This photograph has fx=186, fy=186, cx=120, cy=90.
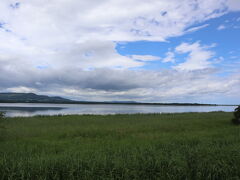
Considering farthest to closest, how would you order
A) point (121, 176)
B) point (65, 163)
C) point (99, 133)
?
1. point (99, 133)
2. point (65, 163)
3. point (121, 176)

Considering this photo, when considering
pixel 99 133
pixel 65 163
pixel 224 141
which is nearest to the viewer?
pixel 65 163

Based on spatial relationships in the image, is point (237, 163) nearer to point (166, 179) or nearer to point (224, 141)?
point (166, 179)

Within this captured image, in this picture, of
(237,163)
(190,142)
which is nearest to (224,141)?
(190,142)

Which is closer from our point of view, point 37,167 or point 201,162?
point 37,167

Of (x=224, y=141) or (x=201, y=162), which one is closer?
(x=201, y=162)

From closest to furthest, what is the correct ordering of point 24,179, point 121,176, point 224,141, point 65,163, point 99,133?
point 24,179, point 121,176, point 65,163, point 224,141, point 99,133

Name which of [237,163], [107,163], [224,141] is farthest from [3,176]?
[224,141]

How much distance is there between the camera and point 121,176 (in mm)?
6062

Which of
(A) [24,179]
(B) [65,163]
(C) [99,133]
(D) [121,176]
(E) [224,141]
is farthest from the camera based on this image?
(C) [99,133]

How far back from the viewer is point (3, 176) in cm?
580

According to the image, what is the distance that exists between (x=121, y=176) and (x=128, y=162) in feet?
2.08

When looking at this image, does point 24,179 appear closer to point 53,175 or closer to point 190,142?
point 53,175

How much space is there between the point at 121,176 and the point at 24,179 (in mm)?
2985

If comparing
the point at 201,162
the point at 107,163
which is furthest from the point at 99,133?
the point at 201,162
